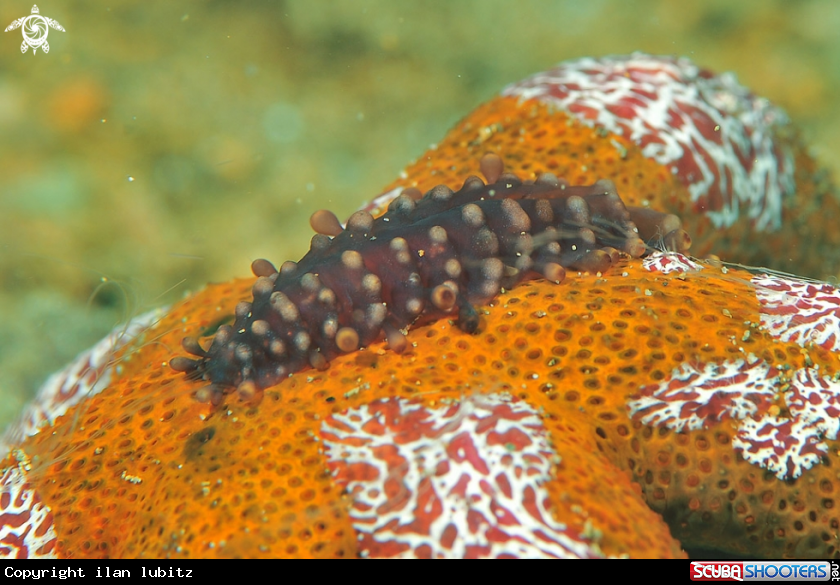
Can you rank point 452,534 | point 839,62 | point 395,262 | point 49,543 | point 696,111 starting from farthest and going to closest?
point 839,62, point 696,111, point 395,262, point 49,543, point 452,534

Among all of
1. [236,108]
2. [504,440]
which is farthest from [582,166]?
[236,108]

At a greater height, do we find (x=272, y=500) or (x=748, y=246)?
(x=272, y=500)

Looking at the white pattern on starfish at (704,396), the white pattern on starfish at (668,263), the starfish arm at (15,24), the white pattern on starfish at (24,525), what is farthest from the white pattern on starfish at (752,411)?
the starfish arm at (15,24)

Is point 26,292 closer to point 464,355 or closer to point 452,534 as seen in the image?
point 464,355

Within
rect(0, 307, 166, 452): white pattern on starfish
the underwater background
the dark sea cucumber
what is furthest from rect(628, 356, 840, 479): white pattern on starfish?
the underwater background

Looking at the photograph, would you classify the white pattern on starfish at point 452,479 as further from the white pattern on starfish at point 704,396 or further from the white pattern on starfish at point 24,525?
the white pattern on starfish at point 24,525

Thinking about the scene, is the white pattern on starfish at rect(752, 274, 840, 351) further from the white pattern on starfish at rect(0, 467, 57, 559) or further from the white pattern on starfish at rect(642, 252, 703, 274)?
the white pattern on starfish at rect(0, 467, 57, 559)

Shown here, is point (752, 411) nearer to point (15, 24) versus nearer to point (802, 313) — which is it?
point (802, 313)

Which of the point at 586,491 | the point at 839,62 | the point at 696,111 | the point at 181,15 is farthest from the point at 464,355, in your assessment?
the point at 839,62
